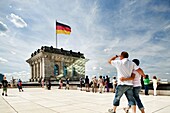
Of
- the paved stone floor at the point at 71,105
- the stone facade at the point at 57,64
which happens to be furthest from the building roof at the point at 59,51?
the paved stone floor at the point at 71,105

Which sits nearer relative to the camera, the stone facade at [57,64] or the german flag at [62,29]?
the german flag at [62,29]

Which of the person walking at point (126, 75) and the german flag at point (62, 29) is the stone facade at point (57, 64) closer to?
the german flag at point (62, 29)

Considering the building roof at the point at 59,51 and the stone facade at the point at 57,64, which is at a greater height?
the building roof at the point at 59,51

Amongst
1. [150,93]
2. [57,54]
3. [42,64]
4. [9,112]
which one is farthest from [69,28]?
[9,112]

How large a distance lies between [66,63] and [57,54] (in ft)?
13.8

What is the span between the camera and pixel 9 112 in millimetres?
5664

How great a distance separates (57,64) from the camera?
135 feet

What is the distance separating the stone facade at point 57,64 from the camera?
127ft

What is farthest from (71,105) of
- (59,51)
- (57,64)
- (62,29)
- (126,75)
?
(59,51)

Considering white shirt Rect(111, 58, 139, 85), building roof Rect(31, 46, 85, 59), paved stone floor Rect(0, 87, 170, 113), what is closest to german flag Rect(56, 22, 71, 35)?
building roof Rect(31, 46, 85, 59)

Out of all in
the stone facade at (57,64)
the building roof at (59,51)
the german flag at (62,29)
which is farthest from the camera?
the building roof at (59,51)

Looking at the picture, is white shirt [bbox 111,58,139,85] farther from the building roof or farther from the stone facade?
the building roof

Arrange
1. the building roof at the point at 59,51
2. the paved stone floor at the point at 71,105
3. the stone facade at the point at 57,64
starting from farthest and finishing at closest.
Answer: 1. the building roof at the point at 59,51
2. the stone facade at the point at 57,64
3. the paved stone floor at the point at 71,105

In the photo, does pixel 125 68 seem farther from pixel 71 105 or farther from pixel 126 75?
pixel 71 105
